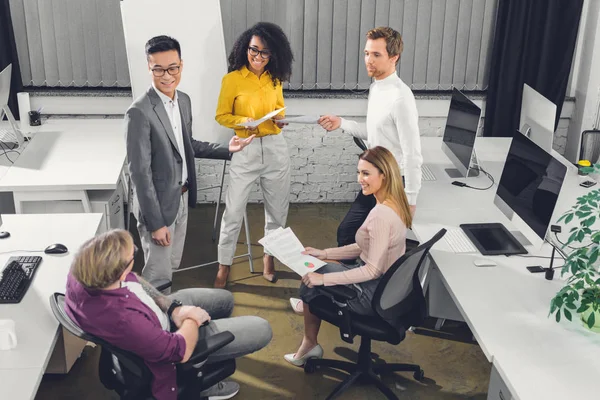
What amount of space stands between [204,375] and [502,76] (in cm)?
346

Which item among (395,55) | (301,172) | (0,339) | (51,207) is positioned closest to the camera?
(0,339)

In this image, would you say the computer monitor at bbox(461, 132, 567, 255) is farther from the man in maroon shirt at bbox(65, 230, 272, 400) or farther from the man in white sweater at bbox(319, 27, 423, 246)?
the man in maroon shirt at bbox(65, 230, 272, 400)

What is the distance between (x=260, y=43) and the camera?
361cm

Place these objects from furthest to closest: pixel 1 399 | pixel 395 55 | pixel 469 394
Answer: pixel 395 55
pixel 469 394
pixel 1 399

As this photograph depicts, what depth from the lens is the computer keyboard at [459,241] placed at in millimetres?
3197

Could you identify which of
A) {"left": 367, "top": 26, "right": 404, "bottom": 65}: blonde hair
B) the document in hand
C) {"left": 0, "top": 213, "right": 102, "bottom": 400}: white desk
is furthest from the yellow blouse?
{"left": 0, "top": 213, "right": 102, "bottom": 400}: white desk

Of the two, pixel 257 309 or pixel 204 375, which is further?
pixel 257 309

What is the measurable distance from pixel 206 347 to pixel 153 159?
1.04 meters

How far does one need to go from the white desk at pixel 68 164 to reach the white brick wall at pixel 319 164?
932 mm

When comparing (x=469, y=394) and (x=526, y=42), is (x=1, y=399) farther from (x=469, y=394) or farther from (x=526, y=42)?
(x=526, y=42)

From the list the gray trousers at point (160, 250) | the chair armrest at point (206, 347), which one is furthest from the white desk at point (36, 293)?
the chair armrest at point (206, 347)

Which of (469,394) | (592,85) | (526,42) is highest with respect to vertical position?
(526,42)

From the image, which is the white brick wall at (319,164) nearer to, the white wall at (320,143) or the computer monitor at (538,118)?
the white wall at (320,143)

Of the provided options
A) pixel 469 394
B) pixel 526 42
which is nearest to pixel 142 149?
pixel 469 394
